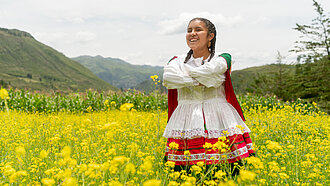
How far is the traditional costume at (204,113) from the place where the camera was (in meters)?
2.93

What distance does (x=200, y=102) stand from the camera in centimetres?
316

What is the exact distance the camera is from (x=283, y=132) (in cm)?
595

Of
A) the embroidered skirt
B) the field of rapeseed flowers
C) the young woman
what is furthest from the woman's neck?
the embroidered skirt

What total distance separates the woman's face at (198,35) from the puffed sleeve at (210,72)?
343mm

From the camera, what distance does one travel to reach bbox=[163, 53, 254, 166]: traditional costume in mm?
2932

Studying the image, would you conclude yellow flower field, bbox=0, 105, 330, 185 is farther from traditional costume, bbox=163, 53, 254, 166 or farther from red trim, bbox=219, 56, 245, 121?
red trim, bbox=219, 56, 245, 121

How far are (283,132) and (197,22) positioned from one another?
4.08 m

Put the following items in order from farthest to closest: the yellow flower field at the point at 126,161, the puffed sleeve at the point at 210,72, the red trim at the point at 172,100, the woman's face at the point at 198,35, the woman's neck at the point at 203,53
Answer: the red trim at the point at 172,100 < the woman's neck at the point at 203,53 < the woman's face at the point at 198,35 < the puffed sleeve at the point at 210,72 < the yellow flower field at the point at 126,161

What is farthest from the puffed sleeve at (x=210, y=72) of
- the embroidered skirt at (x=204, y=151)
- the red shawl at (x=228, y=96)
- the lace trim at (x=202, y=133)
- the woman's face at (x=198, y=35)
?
the embroidered skirt at (x=204, y=151)

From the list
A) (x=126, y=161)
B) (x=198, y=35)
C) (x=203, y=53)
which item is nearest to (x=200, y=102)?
(x=203, y=53)

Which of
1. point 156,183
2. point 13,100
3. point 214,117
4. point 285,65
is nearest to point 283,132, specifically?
point 214,117

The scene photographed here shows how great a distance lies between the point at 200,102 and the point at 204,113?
0.15m

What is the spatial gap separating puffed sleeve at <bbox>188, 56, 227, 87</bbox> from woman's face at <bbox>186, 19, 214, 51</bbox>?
0.34m

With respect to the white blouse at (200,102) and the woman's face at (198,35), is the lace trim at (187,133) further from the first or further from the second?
the woman's face at (198,35)
